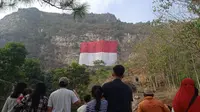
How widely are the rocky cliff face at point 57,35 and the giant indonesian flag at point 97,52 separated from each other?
2.27 metres

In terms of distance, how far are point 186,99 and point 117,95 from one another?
0.81m

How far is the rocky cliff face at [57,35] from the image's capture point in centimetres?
5181

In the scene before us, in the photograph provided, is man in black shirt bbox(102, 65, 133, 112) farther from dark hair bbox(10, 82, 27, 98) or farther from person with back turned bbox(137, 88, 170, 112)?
dark hair bbox(10, 82, 27, 98)

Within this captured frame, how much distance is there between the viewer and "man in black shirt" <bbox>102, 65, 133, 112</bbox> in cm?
344

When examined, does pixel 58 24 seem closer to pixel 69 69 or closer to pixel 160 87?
pixel 69 69

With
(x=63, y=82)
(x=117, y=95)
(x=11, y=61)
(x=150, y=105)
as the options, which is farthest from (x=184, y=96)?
(x=11, y=61)

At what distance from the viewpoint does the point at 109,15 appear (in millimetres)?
77625

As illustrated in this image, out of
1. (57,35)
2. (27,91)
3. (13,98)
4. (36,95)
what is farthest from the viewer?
(57,35)

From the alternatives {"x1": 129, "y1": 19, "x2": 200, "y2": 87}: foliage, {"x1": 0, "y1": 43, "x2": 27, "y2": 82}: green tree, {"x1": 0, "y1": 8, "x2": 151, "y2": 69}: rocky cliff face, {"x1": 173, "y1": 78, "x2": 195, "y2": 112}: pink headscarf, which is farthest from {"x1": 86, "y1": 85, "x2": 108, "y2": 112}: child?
{"x1": 0, "y1": 8, "x2": 151, "y2": 69}: rocky cliff face

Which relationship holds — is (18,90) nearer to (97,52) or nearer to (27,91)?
(27,91)

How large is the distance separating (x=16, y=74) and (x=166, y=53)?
8.73 metres

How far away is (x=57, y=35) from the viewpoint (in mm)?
57375

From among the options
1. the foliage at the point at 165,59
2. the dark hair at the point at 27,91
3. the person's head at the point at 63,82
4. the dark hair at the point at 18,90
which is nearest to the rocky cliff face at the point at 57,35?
the foliage at the point at 165,59

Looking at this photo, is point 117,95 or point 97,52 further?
point 97,52
